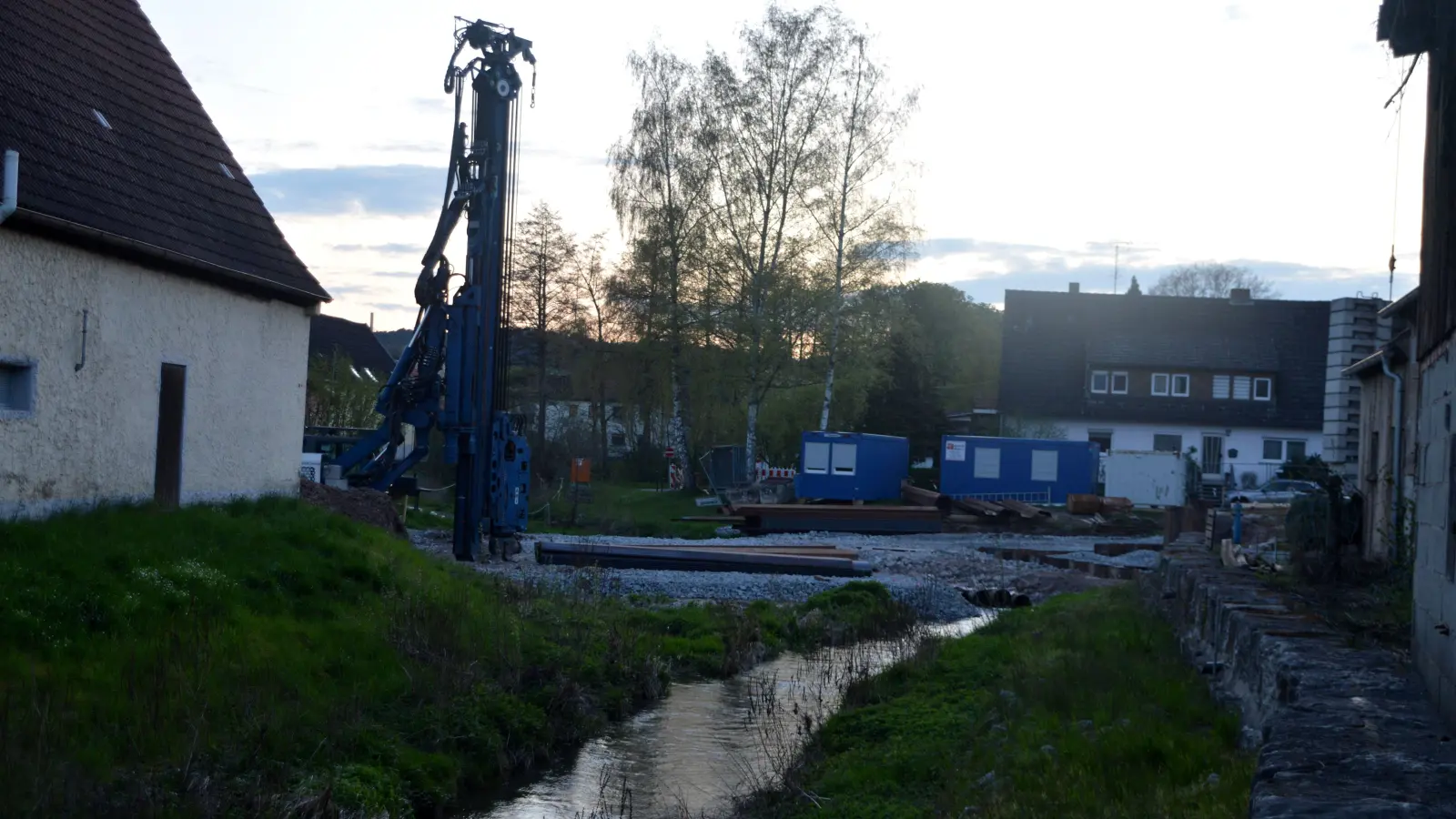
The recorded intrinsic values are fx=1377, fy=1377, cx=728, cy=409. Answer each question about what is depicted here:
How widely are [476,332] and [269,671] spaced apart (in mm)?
10129

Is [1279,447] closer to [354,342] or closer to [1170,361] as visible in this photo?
[1170,361]

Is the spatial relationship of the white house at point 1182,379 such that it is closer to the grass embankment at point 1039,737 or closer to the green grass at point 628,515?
the green grass at point 628,515

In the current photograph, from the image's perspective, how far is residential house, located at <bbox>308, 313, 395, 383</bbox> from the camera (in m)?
65.5

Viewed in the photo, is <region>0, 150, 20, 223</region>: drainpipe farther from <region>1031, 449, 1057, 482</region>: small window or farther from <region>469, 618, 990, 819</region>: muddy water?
<region>1031, 449, 1057, 482</region>: small window

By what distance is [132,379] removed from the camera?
41.0 feet

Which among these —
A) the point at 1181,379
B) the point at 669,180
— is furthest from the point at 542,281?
the point at 1181,379

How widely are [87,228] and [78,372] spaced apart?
4.08 ft

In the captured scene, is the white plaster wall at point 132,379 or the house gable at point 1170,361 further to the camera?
the house gable at point 1170,361

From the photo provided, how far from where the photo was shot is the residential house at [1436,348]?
6.60m

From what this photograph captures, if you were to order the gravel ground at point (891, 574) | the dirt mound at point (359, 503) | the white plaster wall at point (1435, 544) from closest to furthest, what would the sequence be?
the white plaster wall at point (1435, 544), the dirt mound at point (359, 503), the gravel ground at point (891, 574)

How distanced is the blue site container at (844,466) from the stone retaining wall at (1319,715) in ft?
89.3

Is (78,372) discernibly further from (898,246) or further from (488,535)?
(898,246)

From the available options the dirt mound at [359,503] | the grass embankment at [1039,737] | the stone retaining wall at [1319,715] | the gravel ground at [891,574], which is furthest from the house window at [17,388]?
the stone retaining wall at [1319,715]

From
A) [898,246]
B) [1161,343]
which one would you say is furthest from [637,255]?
[1161,343]
